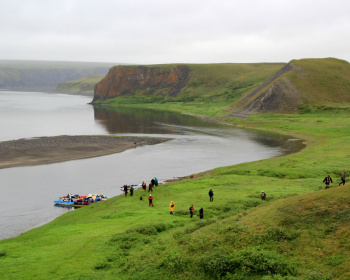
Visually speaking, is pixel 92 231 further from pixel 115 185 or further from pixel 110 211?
pixel 115 185

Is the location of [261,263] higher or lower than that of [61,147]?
higher

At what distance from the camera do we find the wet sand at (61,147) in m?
80.0

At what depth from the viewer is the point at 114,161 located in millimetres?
79562

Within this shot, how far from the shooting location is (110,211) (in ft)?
131

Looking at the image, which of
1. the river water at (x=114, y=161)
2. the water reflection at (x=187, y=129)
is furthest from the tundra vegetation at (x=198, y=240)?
the water reflection at (x=187, y=129)

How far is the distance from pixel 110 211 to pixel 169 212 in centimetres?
696

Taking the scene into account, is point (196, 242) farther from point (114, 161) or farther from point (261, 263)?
point (114, 161)

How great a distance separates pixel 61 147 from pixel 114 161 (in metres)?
21.0

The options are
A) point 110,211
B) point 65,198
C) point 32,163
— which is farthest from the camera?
point 32,163

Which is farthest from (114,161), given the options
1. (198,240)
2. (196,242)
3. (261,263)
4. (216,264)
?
(261,263)

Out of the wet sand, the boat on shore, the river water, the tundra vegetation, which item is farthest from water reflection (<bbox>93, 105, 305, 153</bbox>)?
the tundra vegetation

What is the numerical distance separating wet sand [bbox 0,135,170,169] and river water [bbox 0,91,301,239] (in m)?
3.95

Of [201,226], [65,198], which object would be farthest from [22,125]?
[201,226]

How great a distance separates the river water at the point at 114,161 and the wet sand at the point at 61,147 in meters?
3.95
